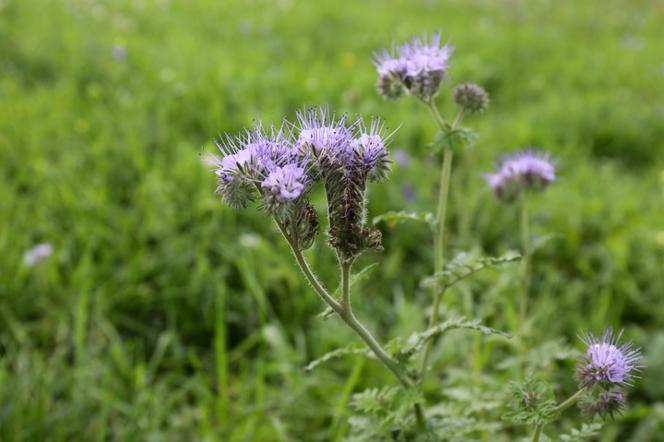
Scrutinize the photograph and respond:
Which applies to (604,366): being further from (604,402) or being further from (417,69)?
(417,69)

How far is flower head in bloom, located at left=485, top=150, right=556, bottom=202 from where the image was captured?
Result: 2541 mm

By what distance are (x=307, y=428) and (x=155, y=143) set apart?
2.24 m

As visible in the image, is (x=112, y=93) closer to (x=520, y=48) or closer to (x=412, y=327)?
(x=412, y=327)

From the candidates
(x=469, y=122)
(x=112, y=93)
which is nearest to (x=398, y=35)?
(x=469, y=122)

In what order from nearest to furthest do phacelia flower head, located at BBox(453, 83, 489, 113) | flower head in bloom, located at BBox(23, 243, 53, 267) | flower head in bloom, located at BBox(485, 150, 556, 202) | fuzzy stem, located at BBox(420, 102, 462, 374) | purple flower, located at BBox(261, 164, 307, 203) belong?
purple flower, located at BBox(261, 164, 307, 203), fuzzy stem, located at BBox(420, 102, 462, 374), phacelia flower head, located at BBox(453, 83, 489, 113), flower head in bloom, located at BBox(485, 150, 556, 202), flower head in bloom, located at BBox(23, 243, 53, 267)

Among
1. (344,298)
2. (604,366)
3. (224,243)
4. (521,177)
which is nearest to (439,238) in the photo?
(344,298)

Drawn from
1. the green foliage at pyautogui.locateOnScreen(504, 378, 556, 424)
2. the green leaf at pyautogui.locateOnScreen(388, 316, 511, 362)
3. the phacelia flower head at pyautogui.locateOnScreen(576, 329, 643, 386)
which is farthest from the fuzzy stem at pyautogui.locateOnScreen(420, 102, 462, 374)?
the phacelia flower head at pyautogui.locateOnScreen(576, 329, 643, 386)

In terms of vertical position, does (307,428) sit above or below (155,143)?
below

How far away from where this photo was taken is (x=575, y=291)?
333cm

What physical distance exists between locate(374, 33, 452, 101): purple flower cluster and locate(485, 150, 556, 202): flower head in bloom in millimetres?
769

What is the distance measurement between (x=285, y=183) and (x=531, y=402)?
2.57 feet

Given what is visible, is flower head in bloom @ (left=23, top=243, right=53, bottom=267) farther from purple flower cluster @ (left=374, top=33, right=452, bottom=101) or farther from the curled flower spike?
the curled flower spike

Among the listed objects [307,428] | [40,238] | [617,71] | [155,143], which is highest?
[617,71]

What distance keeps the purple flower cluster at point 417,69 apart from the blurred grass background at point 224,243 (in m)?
0.20
